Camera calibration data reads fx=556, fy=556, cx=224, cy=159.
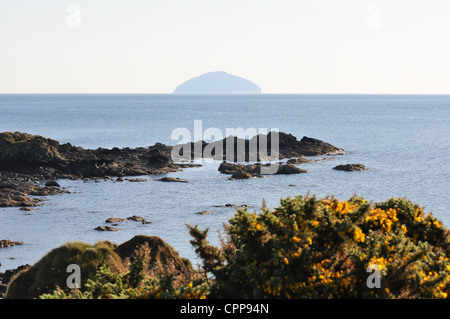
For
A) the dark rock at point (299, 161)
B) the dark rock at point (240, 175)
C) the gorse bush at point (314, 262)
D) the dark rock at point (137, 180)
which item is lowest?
the dark rock at point (137, 180)

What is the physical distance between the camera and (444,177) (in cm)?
7256

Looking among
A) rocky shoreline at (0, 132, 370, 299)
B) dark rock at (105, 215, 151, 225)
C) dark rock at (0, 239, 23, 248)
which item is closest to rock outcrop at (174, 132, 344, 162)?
rocky shoreline at (0, 132, 370, 299)

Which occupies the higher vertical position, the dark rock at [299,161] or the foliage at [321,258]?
the foliage at [321,258]

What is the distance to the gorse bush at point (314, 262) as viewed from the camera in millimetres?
9648

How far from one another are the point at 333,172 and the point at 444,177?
14.7 meters

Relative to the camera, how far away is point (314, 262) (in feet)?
32.7

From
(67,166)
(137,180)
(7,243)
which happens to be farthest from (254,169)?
(7,243)

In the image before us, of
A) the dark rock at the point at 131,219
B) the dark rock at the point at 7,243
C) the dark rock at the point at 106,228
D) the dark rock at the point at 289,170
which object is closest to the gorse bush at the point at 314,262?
the dark rock at the point at 7,243

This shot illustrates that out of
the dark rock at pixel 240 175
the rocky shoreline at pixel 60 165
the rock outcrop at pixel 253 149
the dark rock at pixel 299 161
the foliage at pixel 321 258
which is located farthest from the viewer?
the rock outcrop at pixel 253 149

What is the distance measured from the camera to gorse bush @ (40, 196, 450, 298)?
965cm

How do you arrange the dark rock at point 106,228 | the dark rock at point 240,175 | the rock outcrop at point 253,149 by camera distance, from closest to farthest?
the dark rock at point 106,228, the dark rock at point 240,175, the rock outcrop at point 253,149

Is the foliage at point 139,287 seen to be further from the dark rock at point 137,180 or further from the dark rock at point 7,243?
the dark rock at point 137,180

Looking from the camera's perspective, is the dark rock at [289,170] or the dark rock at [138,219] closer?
the dark rock at [138,219]
